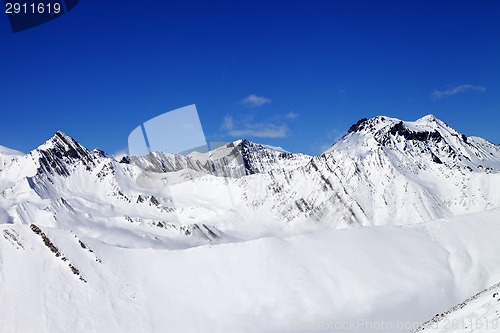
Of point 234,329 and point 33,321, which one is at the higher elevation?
point 33,321

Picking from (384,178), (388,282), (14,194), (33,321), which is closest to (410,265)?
(388,282)

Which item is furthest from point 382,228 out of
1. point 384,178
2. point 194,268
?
point 384,178

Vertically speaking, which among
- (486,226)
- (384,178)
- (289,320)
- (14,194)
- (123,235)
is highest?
(14,194)

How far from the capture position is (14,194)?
175125 millimetres

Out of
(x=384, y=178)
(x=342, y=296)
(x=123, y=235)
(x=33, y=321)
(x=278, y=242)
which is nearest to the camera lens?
(x=33, y=321)

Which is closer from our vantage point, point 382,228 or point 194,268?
point 194,268

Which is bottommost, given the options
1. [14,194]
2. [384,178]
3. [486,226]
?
[486,226]

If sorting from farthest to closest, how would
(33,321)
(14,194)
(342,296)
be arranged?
1. (14,194)
2. (342,296)
3. (33,321)

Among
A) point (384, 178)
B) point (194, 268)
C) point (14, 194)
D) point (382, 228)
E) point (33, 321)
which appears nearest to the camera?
point (33, 321)

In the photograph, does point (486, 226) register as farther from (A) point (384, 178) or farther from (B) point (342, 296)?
(A) point (384, 178)

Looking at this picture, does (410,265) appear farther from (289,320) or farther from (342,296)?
(289,320)

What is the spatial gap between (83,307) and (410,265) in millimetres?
39828

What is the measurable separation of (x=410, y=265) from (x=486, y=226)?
1741 cm

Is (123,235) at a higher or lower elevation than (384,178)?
lower
